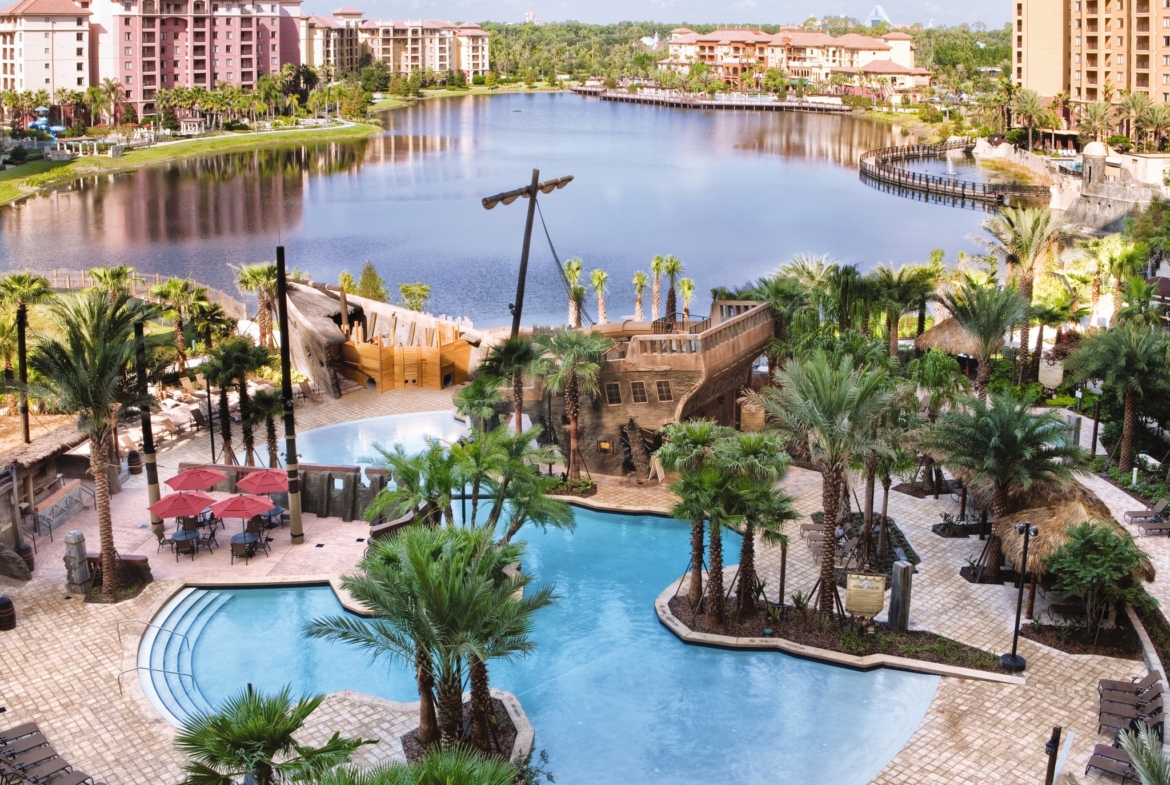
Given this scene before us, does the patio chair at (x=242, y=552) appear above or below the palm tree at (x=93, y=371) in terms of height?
below

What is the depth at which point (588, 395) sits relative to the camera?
3931 centimetres

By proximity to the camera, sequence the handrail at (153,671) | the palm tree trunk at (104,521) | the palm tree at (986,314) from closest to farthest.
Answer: the handrail at (153,671) < the palm tree trunk at (104,521) < the palm tree at (986,314)

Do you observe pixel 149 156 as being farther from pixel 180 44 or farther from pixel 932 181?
pixel 932 181

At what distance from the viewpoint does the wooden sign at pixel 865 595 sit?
94.1 feet

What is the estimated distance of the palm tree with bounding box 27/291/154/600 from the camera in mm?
29547

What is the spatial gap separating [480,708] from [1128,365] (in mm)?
23064

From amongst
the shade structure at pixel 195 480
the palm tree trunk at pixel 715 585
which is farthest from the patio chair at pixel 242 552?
the palm tree trunk at pixel 715 585

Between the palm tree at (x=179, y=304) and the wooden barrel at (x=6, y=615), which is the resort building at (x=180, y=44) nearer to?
the palm tree at (x=179, y=304)

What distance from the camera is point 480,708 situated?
78.8ft

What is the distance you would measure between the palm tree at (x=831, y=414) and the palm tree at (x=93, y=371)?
15.5 metres

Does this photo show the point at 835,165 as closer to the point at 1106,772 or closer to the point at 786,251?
the point at 786,251

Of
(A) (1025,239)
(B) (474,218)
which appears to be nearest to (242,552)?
(A) (1025,239)

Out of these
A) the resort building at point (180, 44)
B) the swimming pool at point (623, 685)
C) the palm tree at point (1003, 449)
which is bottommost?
the swimming pool at point (623, 685)

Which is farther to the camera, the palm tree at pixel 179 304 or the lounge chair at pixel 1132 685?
the palm tree at pixel 179 304
